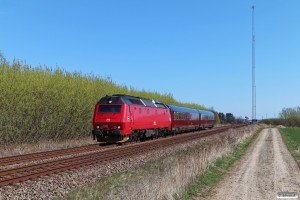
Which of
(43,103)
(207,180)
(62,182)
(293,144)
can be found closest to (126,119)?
(43,103)

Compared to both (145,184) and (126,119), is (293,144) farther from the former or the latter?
(145,184)

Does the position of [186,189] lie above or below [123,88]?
below

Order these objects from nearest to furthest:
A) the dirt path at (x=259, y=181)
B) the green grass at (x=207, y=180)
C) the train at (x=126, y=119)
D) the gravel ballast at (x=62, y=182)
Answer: the gravel ballast at (x=62, y=182)
the dirt path at (x=259, y=181)
the green grass at (x=207, y=180)
the train at (x=126, y=119)

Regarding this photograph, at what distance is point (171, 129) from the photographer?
133 feet

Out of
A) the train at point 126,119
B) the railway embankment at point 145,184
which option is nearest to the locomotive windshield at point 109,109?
the train at point 126,119

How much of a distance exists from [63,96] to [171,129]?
14.6m

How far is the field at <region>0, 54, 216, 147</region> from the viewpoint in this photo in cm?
2417

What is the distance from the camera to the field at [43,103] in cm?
2417

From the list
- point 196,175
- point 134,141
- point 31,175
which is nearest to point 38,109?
point 134,141

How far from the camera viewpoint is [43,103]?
1081 inches

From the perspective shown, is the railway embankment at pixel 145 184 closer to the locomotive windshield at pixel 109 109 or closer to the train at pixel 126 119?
the train at pixel 126 119

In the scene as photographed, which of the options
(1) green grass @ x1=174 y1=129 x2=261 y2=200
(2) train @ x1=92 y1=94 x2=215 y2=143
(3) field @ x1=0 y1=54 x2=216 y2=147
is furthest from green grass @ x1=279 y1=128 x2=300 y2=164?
(3) field @ x1=0 y1=54 x2=216 y2=147

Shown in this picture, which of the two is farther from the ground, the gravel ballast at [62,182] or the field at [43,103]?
the field at [43,103]

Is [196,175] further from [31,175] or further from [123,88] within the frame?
[123,88]
